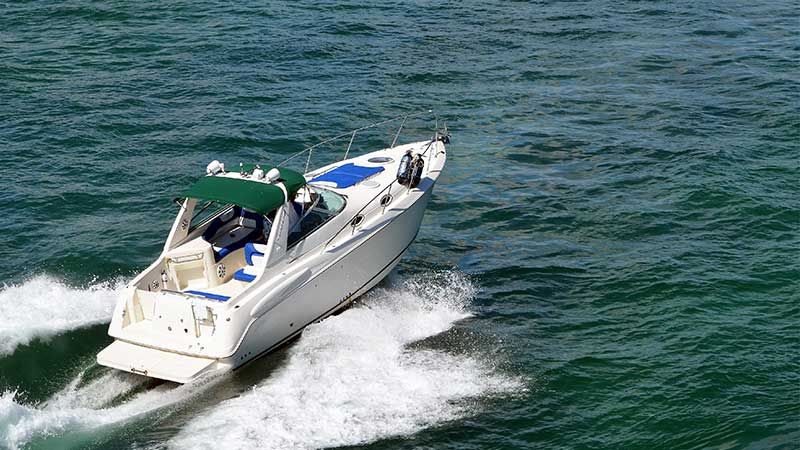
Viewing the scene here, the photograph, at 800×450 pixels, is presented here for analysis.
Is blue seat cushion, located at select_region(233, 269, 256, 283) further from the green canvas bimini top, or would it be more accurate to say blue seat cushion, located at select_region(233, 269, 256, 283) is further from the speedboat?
the green canvas bimini top

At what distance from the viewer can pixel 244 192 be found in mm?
18203

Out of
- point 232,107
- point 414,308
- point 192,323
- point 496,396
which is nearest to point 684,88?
point 232,107

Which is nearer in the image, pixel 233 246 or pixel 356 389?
pixel 356 389

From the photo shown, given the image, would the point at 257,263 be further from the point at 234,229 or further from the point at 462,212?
the point at 462,212

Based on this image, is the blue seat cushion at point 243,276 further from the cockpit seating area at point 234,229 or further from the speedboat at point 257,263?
the cockpit seating area at point 234,229

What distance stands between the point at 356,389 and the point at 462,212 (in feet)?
27.3

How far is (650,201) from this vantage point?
24656 mm

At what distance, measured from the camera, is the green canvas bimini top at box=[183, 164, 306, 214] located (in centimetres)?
1798

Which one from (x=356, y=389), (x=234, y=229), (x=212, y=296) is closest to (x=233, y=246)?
(x=234, y=229)

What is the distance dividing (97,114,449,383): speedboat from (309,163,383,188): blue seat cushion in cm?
3

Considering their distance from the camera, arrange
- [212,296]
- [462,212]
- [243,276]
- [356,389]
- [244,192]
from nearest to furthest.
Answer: [356,389]
[212,296]
[244,192]
[243,276]
[462,212]

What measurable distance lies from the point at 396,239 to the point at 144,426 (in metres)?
6.46

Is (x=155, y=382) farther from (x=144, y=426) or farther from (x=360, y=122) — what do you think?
(x=360, y=122)

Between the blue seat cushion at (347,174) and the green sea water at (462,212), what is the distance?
204 cm
